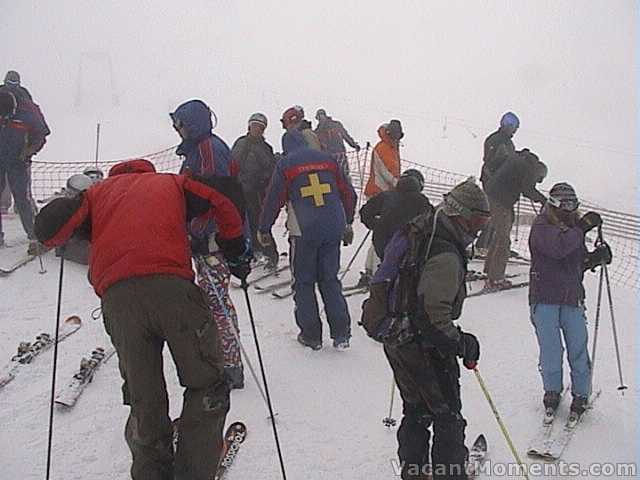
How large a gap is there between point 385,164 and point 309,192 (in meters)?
2.17

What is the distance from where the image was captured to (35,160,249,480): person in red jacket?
11.1 ft

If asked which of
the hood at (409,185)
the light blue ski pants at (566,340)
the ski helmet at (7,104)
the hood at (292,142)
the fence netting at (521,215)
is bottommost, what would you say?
the fence netting at (521,215)

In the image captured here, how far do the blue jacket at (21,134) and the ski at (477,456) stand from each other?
534 cm

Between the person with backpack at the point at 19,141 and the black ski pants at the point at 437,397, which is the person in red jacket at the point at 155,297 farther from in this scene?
the person with backpack at the point at 19,141

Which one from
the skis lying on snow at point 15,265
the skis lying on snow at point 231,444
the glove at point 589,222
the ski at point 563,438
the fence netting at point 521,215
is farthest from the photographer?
the fence netting at point 521,215

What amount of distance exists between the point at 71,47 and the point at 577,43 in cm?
2113

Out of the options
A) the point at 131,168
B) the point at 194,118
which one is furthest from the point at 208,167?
the point at 131,168

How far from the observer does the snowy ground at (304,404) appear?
4.36 meters

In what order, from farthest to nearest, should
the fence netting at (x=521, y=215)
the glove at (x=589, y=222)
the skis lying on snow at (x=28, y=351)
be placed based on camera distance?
the fence netting at (x=521, y=215) < the skis lying on snow at (x=28, y=351) < the glove at (x=589, y=222)

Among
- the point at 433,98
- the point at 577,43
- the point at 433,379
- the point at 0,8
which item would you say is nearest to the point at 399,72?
the point at 433,98

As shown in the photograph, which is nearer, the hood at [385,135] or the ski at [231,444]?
Result: the ski at [231,444]


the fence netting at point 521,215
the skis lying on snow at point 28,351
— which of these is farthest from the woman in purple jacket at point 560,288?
the fence netting at point 521,215

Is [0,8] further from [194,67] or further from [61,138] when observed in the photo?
[61,138]

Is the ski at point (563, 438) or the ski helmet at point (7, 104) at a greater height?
the ski helmet at point (7, 104)
